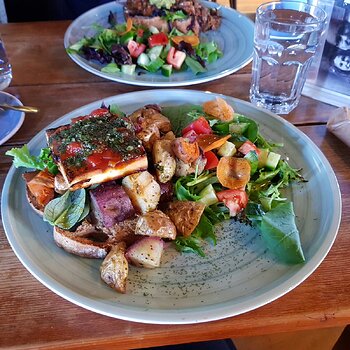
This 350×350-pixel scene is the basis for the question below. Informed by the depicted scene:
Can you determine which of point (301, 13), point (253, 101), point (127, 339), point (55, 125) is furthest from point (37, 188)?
point (301, 13)

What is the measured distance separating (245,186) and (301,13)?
0.70 metres

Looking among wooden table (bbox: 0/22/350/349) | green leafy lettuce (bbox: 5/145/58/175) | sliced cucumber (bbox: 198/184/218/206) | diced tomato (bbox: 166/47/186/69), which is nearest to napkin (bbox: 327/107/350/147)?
wooden table (bbox: 0/22/350/349)

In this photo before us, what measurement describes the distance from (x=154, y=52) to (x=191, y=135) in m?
0.64

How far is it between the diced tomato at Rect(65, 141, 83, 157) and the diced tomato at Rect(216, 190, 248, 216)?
14.4 inches

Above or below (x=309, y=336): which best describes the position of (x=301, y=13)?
above

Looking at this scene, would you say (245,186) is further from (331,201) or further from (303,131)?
(303,131)

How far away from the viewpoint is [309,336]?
70.1 inches

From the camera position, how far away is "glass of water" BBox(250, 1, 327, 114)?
1.45 metres

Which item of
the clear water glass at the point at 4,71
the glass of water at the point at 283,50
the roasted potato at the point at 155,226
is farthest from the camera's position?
the clear water glass at the point at 4,71

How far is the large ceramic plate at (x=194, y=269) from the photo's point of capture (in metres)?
0.87

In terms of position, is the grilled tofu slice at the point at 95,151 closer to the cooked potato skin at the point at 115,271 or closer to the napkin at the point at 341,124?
the cooked potato skin at the point at 115,271

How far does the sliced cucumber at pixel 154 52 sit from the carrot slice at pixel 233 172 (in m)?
0.71

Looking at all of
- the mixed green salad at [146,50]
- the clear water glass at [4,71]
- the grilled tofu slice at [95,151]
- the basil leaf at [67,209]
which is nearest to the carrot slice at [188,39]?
the mixed green salad at [146,50]

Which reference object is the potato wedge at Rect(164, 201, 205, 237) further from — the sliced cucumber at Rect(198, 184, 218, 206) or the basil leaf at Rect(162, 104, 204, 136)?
the basil leaf at Rect(162, 104, 204, 136)
